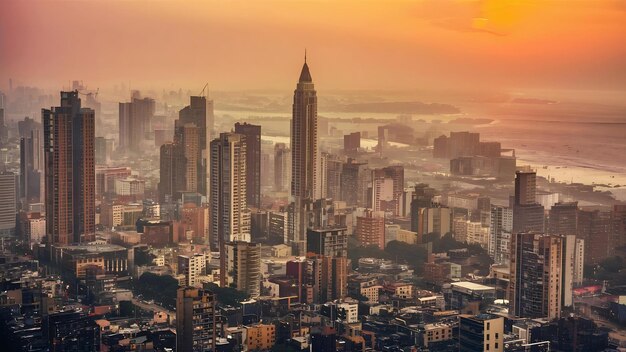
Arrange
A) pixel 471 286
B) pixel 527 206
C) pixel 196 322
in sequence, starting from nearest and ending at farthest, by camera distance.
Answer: pixel 196 322
pixel 471 286
pixel 527 206

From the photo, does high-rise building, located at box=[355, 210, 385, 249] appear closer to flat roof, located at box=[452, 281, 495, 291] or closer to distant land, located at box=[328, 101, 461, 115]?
distant land, located at box=[328, 101, 461, 115]

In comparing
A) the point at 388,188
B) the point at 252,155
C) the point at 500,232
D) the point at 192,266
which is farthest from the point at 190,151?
the point at 500,232

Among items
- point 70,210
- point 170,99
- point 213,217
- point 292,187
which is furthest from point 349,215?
point 70,210

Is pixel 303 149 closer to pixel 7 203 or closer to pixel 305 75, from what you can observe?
pixel 305 75

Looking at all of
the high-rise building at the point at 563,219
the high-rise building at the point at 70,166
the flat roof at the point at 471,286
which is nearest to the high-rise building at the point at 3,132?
the high-rise building at the point at 70,166

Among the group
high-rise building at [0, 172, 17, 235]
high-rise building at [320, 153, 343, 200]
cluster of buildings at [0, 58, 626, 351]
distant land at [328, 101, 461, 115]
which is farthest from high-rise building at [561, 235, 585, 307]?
high-rise building at [0, 172, 17, 235]
